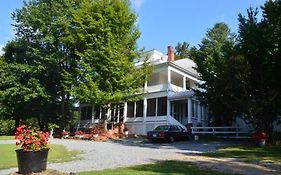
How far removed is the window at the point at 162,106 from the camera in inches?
1457

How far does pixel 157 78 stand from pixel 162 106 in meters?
3.85

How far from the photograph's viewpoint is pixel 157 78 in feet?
131

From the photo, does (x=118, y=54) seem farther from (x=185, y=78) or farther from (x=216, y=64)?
(x=216, y=64)

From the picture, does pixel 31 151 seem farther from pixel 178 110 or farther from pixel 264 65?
pixel 178 110

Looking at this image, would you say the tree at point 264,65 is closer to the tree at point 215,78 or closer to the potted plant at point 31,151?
the tree at point 215,78

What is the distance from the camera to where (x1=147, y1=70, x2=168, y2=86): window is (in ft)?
129

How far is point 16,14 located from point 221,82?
29410 millimetres

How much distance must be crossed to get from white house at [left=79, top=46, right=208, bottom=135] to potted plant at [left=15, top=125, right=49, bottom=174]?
2367 centimetres

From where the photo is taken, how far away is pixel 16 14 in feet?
144

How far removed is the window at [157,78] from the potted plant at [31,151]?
28.8 metres

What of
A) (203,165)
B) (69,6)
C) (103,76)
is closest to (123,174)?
(203,165)

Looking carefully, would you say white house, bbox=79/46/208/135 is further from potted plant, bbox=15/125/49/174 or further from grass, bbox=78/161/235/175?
potted plant, bbox=15/125/49/174

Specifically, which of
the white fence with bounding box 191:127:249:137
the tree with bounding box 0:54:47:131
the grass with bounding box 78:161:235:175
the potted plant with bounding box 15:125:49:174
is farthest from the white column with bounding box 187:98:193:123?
the potted plant with bounding box 15:125:49:174

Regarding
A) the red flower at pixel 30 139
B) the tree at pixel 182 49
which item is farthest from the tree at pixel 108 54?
the tree at pixel 182 49
